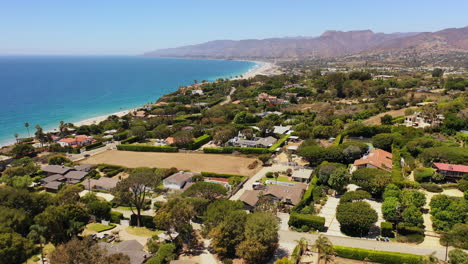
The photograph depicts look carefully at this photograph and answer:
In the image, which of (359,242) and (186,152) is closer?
(359,242)

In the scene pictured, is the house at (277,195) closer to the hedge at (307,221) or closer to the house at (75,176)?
the hedge at (307,221)

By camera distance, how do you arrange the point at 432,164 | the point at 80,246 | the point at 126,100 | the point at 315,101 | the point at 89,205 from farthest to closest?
the point at 126,100, the point at 315,101, the point at 432,164, the point at 89,205, the point at 80,246

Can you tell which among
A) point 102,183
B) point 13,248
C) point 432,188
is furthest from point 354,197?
point 102,183

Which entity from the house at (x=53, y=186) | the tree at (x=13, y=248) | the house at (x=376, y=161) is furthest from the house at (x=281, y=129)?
the tree at (x=13, y=248)

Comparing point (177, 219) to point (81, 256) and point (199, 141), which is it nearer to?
point (81, 256)

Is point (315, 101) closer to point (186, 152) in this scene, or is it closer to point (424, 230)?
point (186, 152)

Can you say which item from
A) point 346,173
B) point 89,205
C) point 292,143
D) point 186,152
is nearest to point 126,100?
point 186,152
